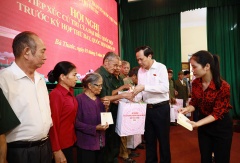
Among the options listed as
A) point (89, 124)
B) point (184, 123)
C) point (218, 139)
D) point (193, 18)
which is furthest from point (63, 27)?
point (193, 18)

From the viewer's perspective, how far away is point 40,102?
117cm

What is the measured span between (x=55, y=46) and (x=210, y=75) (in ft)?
5.90

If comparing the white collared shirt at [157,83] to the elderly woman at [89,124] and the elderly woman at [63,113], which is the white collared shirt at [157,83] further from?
the elderly woman at [63,113]

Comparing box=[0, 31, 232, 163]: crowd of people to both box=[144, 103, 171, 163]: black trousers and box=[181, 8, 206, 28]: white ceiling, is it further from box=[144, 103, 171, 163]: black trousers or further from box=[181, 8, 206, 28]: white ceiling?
box=[181, 8, 206, 28]: white ceiling

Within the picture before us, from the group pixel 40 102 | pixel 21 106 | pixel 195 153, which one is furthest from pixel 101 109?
pixel 195 153

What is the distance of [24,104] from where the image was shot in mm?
1067

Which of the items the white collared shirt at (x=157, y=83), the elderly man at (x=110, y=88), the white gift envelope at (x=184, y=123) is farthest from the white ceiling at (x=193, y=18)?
the white gift envelope at (x=184, y=123)

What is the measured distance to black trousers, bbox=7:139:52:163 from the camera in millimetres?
1057

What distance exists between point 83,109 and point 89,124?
0.46ft

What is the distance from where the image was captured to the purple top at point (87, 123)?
61.5 inches

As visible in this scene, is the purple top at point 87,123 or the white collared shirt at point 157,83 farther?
the white collared shirt at point 157,83

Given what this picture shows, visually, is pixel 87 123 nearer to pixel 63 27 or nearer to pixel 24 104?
pixel 24 104

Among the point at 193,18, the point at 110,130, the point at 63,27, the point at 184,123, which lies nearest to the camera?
the point at 184,123

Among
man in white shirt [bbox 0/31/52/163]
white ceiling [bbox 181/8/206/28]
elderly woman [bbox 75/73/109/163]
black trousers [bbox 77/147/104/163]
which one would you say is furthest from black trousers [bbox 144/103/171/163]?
white ceiling [bbox 181/8/206/28]
